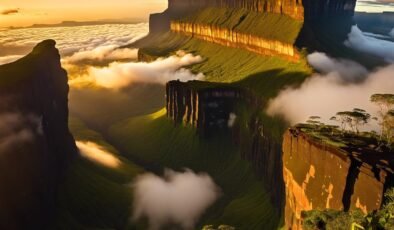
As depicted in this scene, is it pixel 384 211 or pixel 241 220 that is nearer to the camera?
pixel 384 211

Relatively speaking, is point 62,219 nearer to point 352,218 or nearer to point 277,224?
point 277,224

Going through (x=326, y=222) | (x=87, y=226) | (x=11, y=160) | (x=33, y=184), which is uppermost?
(x=326, y=222)

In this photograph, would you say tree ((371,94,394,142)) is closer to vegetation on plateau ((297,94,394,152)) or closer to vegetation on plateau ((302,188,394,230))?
vegetation on plateau ((297,94,394,152))

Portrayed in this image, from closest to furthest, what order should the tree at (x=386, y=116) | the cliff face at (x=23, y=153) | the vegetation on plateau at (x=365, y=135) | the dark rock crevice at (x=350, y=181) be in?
the dark rock crevice at (x=350, y=181) < the vegetation on plateau at (x=365, y=135) < the tree at (x=386, y=116) < the cliff face at (x=23, y=153)

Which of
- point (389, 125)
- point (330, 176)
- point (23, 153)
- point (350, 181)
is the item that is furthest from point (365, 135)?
point (23, 153)

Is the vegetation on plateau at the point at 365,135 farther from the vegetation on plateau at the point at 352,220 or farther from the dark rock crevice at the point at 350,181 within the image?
the vegetation on plateau at the point at 352,220

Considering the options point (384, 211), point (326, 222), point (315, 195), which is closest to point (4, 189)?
point (315, 195)

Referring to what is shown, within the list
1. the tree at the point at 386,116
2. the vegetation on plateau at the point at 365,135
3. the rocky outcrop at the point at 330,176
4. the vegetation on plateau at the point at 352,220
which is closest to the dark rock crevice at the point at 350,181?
the rocky outcrop at the point at 330,176

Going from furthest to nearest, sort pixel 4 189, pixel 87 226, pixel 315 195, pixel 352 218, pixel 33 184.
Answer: pixel 87 226, pixel 33 184, pixel 4 189, pixel 315 195, pixel 352 218

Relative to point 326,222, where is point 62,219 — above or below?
below
